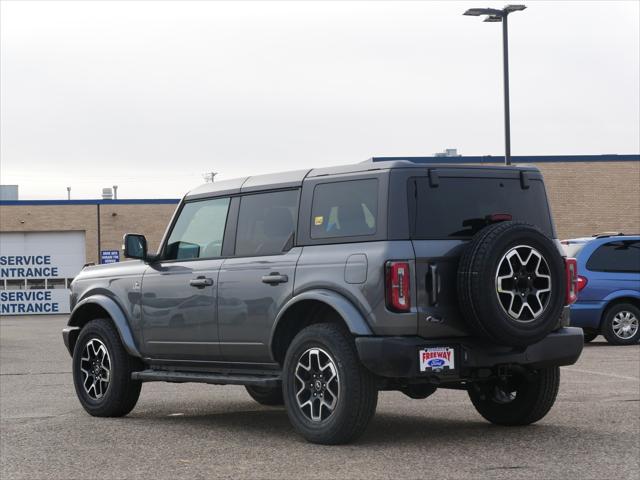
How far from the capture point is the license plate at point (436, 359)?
8141 mm

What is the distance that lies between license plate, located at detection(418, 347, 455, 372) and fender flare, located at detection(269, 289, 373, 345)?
402 millimetres

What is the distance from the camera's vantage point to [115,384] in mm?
10578

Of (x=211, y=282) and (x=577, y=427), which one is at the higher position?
(x=211, y=282)

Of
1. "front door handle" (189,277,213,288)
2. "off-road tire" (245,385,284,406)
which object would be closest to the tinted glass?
"off-road tire" (245,385,284,406)

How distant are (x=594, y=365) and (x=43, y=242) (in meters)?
42.5

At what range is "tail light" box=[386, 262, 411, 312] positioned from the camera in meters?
8.16

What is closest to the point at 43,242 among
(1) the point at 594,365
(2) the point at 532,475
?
(1) the point at 594,365

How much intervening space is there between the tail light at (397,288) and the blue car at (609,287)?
36.2ft

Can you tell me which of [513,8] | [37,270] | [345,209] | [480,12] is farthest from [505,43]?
[37,270]

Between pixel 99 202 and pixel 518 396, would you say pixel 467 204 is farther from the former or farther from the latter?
pixel 99 202

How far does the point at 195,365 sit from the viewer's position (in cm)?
1013

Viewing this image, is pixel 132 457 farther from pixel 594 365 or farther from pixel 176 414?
pixel 594 365

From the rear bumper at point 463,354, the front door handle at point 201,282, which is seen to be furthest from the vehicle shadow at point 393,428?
the front door handle at point 201,282

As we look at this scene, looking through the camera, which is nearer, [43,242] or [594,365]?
[594,365]
